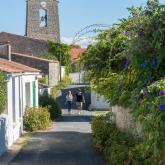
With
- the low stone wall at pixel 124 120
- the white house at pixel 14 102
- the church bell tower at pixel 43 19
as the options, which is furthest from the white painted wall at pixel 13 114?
the church bell tower at pixel 43 19

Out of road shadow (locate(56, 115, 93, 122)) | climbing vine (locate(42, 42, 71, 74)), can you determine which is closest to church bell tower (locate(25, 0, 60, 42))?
Result: climbing vine (locate(42, 42, 71, 74))

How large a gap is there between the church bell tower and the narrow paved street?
142ft

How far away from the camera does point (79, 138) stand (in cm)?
2039

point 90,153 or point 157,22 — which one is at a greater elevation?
point 157,22

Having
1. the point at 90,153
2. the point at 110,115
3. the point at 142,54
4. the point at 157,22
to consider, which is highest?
the point at 157,22

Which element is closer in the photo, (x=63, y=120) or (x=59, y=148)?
(x=59, y=148)

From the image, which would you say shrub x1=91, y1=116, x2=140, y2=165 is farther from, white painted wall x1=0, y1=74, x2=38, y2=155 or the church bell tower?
the church bell tower

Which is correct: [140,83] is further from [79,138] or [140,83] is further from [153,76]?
[79,138]

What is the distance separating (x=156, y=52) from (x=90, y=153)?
7577 mm

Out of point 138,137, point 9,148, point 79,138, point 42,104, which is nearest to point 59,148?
point 9,148

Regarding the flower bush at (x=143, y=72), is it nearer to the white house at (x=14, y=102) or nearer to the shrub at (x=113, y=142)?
the shrub at (x=113, y=142)

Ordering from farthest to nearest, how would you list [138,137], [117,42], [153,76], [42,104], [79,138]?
[42,104], [79,138], [117,42], [138,137], [153,76]

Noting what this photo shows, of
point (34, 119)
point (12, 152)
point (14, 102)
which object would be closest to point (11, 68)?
point (14, 102)

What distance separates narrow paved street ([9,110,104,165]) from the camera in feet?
47.9
